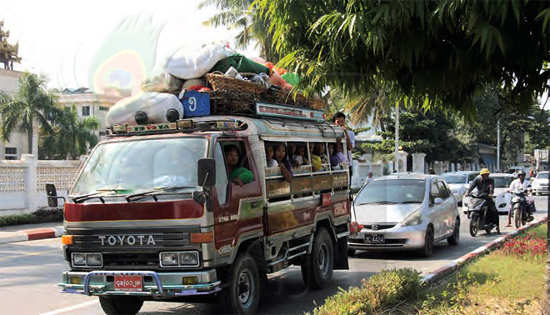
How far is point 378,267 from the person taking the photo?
1066 centimetres

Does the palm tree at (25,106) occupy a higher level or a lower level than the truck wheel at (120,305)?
higher

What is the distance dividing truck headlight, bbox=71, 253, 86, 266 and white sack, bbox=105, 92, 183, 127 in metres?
1.63

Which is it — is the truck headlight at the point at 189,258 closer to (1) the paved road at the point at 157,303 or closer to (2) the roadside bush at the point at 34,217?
(1) the paved road at the point at 157,303

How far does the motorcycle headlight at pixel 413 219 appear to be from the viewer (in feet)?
37.0

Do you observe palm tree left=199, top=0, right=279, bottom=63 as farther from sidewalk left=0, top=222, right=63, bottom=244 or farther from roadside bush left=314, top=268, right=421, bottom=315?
roadside bush left=314, top=268, right=421, bottom=315

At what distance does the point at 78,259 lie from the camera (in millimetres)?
6359

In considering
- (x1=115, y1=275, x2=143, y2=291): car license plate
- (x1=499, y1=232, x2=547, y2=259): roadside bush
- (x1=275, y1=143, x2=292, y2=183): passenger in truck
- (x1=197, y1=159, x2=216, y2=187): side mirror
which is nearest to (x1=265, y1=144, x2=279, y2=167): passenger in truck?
(x1=275, y1=143, x2=292, y2=183): passenger in truck

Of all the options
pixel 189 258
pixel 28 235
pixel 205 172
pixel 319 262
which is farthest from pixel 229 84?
pixel 28 235

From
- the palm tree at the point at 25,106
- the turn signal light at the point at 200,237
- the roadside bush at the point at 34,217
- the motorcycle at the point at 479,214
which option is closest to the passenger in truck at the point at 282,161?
the turn signal light at the point at 200,237

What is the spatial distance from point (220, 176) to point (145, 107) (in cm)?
131

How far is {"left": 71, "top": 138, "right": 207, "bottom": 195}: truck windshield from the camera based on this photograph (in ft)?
20.7

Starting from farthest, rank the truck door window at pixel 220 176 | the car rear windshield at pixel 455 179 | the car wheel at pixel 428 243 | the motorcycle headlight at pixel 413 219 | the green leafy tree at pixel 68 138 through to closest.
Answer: the green leafy tree at pixel 68 138, the car rear windshield at pixel 455 179, the car wheel at pixel 428 243, the motorcycle headlight at pixel 413 219, the truck door window at pixel 220 176

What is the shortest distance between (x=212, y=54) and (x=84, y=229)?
261 cm

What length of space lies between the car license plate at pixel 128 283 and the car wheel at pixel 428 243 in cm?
681
